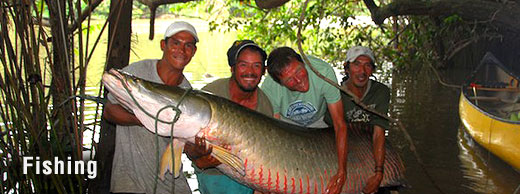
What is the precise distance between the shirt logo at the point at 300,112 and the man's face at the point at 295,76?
0.56ft

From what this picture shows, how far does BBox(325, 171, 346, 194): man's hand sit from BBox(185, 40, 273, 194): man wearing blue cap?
458 millimetres

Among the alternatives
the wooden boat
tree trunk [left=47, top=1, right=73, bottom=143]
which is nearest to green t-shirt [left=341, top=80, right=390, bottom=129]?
tree trunk [left=47, top=1, right=73, bottom=143]

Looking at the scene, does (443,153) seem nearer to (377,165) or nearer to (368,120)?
(368,120)

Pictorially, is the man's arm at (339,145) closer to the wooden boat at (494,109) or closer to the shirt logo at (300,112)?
the shirt logo at (300,112)

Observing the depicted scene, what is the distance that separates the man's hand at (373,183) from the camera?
372 cm

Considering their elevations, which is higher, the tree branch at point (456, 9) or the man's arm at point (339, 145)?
the tree branch at point (456, 9)

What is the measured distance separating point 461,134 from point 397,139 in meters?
1.21

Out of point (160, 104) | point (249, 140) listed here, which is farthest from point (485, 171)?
point (160, 104)

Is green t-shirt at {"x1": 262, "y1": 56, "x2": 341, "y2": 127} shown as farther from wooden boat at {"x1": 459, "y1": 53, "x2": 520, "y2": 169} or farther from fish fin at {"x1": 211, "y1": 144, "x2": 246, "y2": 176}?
wooden boat at {"x1": 459, "y1": 53, "x2": 520, "y2": 169}

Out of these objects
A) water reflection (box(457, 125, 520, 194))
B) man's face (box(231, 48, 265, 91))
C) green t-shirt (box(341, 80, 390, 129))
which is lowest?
water reflection (box(457, 125, 520, 194))

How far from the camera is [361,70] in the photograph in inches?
157

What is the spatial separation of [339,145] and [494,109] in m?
6.43

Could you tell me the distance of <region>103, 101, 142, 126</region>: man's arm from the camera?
2812 millimetres

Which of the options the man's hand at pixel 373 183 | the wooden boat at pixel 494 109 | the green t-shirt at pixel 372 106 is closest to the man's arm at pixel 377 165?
the man's hand at pixel 373 183
